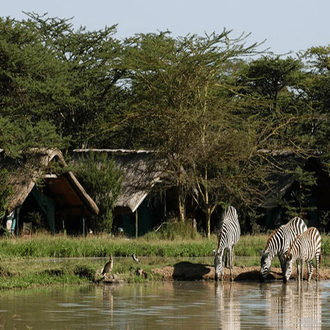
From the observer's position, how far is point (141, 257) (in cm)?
2600

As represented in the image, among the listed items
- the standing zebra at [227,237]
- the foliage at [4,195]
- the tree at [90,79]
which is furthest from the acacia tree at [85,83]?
the standing zebra at [227,237]

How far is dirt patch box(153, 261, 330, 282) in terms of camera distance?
21938mm

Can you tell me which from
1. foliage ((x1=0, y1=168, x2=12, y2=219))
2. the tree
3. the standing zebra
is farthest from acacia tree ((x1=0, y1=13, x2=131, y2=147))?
the standing zebra

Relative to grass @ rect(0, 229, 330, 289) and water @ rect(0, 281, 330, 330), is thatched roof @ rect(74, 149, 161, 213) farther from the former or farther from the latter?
water @ rect(0, 281, 330, 330)

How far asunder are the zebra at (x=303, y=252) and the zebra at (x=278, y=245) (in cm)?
26

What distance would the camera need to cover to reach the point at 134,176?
37.4 m

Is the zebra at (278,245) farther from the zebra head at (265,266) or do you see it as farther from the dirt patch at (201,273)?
the dirt patch at (201,273)

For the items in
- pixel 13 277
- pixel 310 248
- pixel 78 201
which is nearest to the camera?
pixel 13 277

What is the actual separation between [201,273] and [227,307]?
6248 millimetres

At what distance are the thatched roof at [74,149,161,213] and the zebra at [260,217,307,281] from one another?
1232 cm

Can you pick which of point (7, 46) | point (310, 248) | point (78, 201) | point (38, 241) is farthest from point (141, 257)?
point (7, 46)

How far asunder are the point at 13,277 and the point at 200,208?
2085 centimetres

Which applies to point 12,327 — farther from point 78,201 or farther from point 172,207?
point 172,207

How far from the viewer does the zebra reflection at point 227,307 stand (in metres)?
13.5
